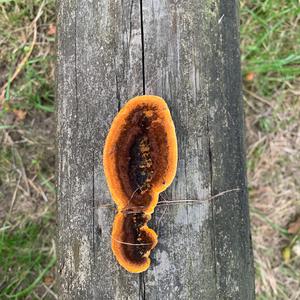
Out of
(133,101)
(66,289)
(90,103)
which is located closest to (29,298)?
(66,289)

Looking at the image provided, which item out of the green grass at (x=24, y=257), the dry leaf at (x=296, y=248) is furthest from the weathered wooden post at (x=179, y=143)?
the dry leaf at (x=296, y=248)

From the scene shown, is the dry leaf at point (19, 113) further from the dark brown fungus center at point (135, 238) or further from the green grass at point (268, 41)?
the green grass at point (268, 41)

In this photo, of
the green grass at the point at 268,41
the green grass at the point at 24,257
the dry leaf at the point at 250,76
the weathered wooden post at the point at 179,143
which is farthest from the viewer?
the dry leaf at the point at 250,76

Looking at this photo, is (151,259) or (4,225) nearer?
(151,259)

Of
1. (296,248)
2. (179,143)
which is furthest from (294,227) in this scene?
(179,143)

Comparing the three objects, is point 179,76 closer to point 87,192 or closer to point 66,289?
point 87,192

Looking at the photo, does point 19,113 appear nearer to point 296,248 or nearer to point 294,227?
point 294,227

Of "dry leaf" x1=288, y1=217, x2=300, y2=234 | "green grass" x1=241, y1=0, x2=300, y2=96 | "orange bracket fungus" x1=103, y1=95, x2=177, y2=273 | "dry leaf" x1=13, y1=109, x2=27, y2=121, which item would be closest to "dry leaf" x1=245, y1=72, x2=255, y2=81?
"green grass" x1=241, y1=0, x2=300, y2=96
